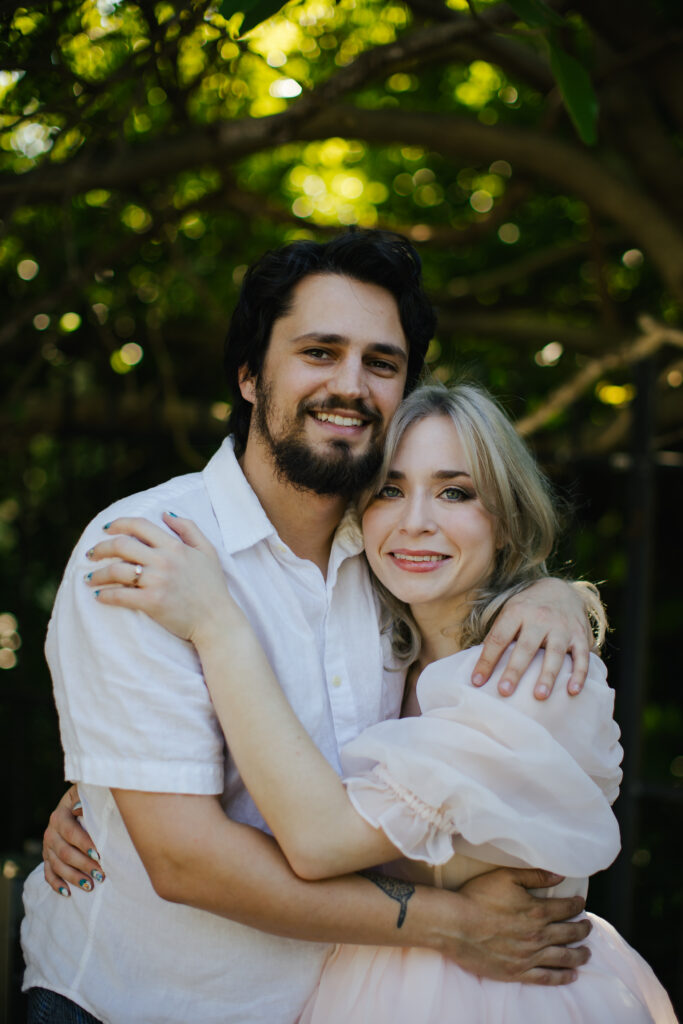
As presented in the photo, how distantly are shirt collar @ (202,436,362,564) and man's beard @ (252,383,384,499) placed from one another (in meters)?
0.12

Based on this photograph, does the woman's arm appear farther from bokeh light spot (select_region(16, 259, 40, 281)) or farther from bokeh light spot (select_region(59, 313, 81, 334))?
bokeh light spot (select_region(16, 259, 40, 281))

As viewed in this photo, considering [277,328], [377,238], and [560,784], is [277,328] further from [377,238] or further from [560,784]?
[560,784]

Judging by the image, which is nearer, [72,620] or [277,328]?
[72,620]

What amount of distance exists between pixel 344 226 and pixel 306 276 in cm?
210

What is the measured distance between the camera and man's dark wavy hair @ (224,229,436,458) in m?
2.24

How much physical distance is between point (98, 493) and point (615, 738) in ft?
12.8

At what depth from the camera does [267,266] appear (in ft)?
7.61

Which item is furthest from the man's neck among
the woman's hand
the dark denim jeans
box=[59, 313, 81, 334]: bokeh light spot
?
box=[59, 313, 81, 334]: bokeh light spot

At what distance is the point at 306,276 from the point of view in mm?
2250

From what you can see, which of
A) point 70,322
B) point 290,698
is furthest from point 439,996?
point 70,322

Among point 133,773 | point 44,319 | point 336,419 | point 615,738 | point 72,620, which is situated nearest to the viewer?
point 133,773

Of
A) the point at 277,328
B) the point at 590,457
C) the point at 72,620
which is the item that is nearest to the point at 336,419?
the point at 277,328

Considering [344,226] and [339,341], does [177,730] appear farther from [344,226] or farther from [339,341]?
[344,226]

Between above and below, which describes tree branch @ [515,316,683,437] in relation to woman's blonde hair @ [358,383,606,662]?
above
